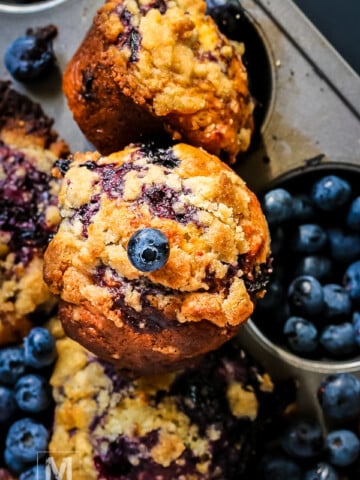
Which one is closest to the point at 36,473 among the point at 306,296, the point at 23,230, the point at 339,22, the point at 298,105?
the point at 23,230

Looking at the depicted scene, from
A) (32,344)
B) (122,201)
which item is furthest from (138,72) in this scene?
(32,344)

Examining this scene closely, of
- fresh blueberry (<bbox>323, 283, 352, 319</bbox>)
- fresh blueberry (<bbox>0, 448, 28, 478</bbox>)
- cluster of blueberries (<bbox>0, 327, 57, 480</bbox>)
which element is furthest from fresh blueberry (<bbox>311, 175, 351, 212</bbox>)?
fresh blueberry (<bbox>0, 448, 28, 478</bbox>)

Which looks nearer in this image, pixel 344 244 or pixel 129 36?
pixel 129 36

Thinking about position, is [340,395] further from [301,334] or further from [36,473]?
[36,473]

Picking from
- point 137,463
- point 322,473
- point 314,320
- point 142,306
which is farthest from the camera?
point 314,320

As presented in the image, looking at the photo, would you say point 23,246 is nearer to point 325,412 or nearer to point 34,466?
point 34,466

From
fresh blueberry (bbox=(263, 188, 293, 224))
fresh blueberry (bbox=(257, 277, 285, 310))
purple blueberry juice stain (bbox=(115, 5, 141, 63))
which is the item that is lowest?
fresh blueberry (bbox=(257, 277, 285, 310))

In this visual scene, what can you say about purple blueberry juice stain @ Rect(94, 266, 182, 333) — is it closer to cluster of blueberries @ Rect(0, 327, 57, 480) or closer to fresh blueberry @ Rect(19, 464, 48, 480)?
cluster of blueberries @ Rect(0, 327, 57, 480)
